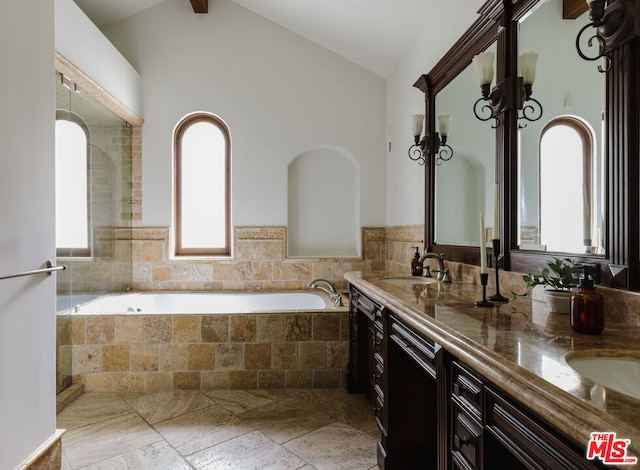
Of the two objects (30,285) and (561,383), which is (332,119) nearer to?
(30,285)

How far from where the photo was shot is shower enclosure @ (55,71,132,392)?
105 inches

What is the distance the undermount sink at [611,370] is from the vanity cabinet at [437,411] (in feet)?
0.54

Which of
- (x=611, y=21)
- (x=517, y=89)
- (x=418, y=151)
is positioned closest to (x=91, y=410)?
(x=418, y=151)

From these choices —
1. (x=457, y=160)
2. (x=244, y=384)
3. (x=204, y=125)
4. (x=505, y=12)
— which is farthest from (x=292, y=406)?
(x=204, y=125)

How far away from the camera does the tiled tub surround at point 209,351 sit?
8.93 feet

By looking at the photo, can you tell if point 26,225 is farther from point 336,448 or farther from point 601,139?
point 601,139

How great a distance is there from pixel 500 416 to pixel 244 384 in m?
2.19

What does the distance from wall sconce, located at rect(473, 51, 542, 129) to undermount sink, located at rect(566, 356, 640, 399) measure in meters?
1.03

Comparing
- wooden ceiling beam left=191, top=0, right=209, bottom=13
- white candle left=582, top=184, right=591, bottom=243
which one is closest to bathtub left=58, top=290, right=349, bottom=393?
white candle left=582, top=184, right=591, bottom=243

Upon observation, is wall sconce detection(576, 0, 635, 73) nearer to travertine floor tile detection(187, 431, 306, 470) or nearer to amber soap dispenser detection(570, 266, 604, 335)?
amber soap dispenser detection(570, 266, 604, 335)

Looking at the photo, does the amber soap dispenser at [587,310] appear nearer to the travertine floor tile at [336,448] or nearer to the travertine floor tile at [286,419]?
the travertine floor tile at [336,448]

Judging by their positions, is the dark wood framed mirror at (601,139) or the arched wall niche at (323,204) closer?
the dark wood framed mirror at (601,139)

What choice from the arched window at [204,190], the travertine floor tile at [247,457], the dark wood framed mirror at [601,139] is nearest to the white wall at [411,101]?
the dark wood framed mirror at [601,139]

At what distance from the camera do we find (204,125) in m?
3.91
